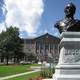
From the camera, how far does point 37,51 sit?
510 ft

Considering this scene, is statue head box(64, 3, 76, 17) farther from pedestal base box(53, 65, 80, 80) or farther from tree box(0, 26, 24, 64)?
tree box(0, 26, 24, 64)

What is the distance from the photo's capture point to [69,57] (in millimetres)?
13461

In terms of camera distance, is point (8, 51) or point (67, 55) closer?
point (67, 55)

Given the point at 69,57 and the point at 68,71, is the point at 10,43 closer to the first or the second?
the point at 69,57

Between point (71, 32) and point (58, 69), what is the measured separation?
157 centimetres

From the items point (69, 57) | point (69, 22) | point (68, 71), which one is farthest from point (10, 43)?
point (68, 71)

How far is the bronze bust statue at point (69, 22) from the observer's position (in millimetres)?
13948

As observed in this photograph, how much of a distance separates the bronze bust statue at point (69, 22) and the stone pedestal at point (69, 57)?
48 cm

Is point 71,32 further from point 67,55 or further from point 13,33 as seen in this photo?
point 13,33

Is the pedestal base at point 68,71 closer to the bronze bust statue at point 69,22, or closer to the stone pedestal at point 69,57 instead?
the stone pedestal at point 69,57

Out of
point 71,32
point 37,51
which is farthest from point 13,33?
point 71,32

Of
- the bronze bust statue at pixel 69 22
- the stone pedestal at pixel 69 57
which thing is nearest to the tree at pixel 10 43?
the bronze bust statue at pixel 69 22

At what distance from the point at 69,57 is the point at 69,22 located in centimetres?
154

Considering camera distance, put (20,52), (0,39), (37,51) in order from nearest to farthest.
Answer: (0,39) < (20,52) < (37,51)
